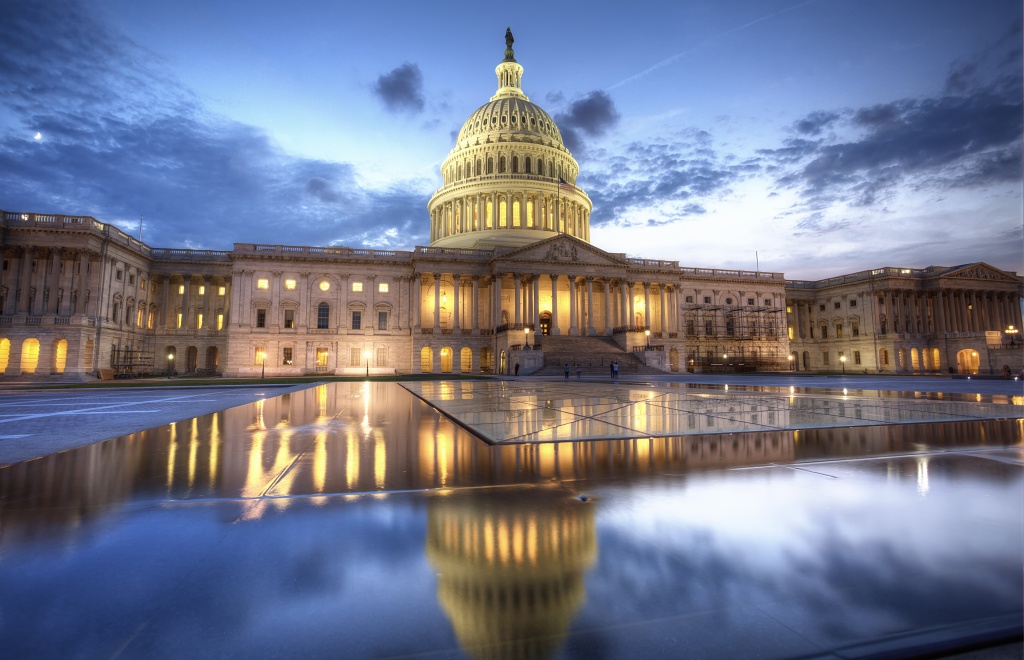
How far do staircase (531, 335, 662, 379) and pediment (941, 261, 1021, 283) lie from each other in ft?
209

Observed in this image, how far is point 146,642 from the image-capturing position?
2.20 metres

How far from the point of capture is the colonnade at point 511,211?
85.6m

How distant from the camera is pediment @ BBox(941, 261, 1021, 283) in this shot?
81625 mm

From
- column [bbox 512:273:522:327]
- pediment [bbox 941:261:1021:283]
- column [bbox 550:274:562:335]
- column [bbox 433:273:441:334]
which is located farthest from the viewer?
pediment [bbox 941:261:1021:283]

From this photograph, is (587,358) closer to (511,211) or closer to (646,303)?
(646,303)

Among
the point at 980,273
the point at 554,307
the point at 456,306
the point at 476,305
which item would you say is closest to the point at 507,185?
the point at 476,305

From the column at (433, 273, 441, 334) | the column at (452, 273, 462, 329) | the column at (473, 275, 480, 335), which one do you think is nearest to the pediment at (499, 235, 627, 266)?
the column at (473, 275, 480, 335)

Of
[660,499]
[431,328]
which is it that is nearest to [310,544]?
[660,499]

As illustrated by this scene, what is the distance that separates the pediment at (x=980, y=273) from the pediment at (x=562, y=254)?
2332 inches

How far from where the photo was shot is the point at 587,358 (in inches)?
2216

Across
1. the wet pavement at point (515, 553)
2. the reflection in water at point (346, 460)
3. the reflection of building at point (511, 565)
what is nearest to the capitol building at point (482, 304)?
the reflection in water at point (346, 460)

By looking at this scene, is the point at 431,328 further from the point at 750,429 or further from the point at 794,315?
the point at 794,315

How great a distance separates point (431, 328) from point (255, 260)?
25037mm

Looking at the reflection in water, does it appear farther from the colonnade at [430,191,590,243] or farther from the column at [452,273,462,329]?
the colonnade at [430,191,590,243]
